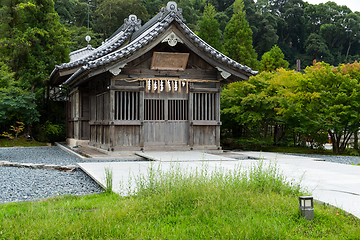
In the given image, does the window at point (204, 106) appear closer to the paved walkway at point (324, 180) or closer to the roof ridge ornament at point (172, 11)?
the roof ridge ornament at point (172, 11)

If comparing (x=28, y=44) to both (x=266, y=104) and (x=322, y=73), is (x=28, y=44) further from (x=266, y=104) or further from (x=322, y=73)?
(x=322, y=73)

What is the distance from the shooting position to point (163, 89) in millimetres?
12523

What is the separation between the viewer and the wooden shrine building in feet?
38.8

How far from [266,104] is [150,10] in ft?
96.1

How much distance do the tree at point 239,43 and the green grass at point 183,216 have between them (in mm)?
22724

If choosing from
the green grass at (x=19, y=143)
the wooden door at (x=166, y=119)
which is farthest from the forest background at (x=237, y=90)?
the wooden door at (x=166, y=119)

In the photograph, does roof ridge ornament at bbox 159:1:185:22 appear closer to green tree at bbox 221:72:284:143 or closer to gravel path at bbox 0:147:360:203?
green tree at bbox 221:72:284:143

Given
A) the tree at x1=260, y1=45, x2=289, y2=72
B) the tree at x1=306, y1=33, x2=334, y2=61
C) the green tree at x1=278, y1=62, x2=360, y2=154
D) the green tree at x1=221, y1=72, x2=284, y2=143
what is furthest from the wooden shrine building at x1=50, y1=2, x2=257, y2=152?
the tree at x1=306, y1=33, x2=334, y2=61

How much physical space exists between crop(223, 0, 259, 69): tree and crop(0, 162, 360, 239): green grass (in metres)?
22.7

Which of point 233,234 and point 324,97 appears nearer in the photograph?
point 233,234

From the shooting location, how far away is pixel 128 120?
12.2 meters

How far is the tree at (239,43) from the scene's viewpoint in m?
26.8

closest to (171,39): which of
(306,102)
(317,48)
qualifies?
(306,102)

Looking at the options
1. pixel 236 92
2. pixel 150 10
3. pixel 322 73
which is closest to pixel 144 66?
pixel 236 92
